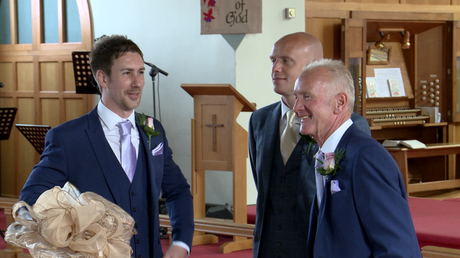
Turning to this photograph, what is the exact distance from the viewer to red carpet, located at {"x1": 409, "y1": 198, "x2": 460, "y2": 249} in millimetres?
3801

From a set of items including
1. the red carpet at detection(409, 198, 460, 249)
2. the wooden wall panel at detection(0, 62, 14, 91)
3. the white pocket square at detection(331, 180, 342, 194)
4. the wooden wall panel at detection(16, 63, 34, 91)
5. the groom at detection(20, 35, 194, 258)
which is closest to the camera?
the white pocket square at detection(331, 180, 342, 194)

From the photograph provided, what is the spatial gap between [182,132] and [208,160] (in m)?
1.56

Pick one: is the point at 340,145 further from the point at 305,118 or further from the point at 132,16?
the point at 132,16

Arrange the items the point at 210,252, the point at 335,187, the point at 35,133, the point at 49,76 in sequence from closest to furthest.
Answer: the point at 335,187 → the point at 210,252 → the point at 35,133 → the point at 49,76

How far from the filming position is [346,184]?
1.43 meters

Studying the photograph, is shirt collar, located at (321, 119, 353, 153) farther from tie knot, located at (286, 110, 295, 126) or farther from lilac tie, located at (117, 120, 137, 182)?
lilac tie, located at (117, 120, 137, 182)

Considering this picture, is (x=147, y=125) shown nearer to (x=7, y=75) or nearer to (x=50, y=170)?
(x=50, y=170)

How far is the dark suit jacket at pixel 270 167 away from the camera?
6.24 ft

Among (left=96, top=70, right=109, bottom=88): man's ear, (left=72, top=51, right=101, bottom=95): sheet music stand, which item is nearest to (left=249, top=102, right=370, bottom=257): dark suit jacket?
(left=96, top=70, right=109, bottom=88): man's ear

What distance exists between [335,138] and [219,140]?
103 inches

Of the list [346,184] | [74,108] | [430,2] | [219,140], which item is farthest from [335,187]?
[430,2]

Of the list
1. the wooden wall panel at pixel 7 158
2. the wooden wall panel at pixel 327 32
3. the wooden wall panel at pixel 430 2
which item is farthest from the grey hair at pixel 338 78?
the wooden wall panel at pixel 7 158

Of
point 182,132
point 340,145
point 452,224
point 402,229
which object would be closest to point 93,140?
point 340,145

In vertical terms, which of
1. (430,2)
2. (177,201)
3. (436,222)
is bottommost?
(436,222)
